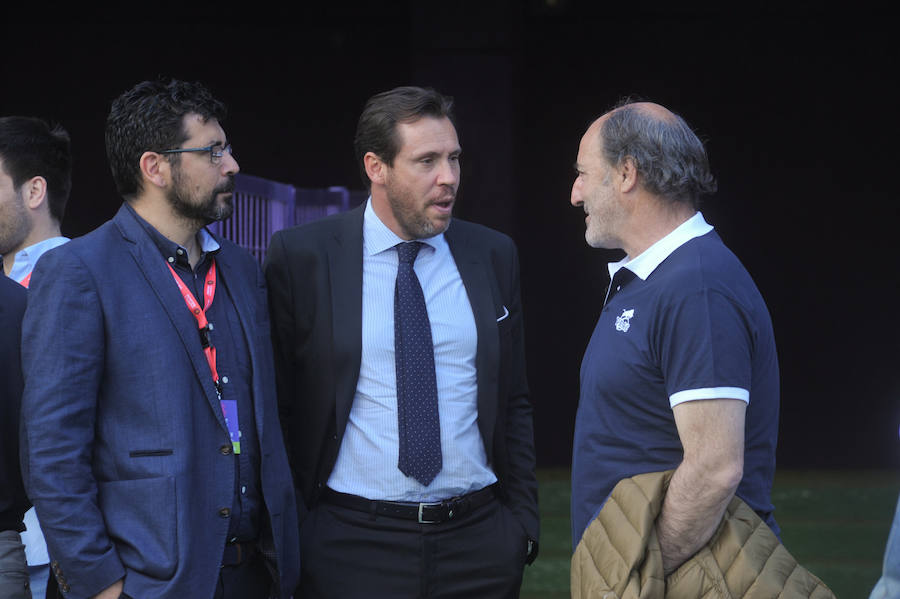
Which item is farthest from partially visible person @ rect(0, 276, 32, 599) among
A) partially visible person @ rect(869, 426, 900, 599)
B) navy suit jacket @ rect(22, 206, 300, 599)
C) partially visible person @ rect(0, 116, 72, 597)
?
partially visible person @ rect(869, 426, 900, 599)

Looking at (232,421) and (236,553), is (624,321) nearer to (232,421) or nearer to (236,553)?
(232,421)

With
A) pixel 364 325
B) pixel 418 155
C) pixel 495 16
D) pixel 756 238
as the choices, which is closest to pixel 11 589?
pixel 364 325

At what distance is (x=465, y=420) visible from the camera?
2670 mm

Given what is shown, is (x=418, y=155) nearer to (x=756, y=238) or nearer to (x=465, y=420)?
(x=465, y=420)

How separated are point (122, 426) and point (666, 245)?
1.15 meters

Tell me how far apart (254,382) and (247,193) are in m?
1.63

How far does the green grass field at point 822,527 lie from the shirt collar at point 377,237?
8.09 feet

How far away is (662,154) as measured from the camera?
6.82ft

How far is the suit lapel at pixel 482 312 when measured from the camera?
8.82 feet

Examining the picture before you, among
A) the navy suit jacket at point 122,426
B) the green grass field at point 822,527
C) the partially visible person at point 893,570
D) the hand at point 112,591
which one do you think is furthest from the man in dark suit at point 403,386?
the green grass field at point 822,527

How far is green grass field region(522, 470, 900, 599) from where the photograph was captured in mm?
4840

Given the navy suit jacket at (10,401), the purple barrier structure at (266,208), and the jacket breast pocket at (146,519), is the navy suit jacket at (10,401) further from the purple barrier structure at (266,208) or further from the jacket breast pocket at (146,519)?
the purple barrier structure at (266,208)

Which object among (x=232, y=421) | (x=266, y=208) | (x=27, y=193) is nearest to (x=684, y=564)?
(x=232, y=421)

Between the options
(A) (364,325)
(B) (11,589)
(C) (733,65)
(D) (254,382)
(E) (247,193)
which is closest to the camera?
(B) (11,589)
